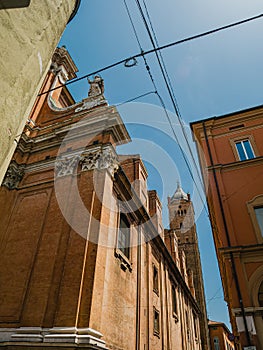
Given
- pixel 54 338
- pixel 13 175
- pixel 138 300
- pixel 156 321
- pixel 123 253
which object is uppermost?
pixel 13 175

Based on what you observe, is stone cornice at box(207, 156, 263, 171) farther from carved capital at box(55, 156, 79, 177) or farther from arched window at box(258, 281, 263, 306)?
carved capital at box(55, 156, 79, 177)

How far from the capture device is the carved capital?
1047 centimetres

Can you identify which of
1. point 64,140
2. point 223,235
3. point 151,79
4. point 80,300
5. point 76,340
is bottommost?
point 76,340

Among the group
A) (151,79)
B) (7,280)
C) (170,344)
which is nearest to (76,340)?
(7,280)

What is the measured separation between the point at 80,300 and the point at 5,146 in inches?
254

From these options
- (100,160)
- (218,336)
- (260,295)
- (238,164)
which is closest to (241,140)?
(238,164)

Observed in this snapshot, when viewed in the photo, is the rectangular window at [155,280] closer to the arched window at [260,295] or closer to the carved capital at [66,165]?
the arched window at [260,295]

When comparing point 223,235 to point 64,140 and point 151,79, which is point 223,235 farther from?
point 64,140

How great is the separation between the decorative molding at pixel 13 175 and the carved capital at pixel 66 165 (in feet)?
6.27

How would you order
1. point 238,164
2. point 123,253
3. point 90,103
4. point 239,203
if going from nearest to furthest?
point 239,203, point 123,253, point 238,164, point 90,103

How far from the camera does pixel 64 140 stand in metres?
11.9

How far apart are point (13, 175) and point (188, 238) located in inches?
1370

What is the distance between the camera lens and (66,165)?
10.8 meters

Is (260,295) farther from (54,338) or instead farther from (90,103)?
(90,103)
